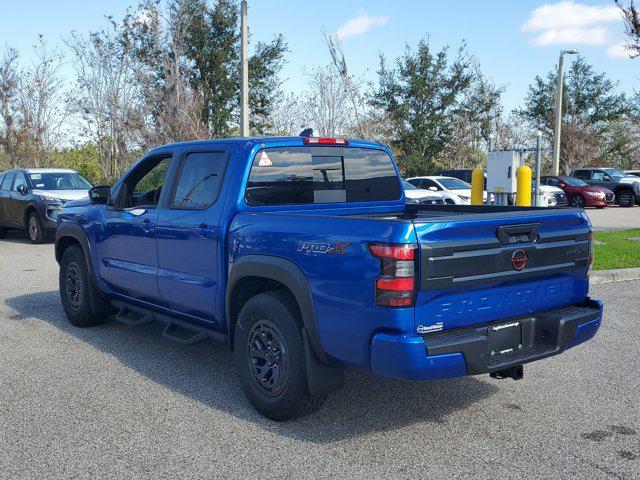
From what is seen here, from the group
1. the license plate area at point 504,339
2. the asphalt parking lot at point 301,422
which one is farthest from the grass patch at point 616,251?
the license plate area at point 504,339

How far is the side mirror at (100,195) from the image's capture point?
607 centimetres

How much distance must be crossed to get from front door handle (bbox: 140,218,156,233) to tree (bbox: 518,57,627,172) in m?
37.6

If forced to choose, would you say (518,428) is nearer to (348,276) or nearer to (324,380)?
(324,380)

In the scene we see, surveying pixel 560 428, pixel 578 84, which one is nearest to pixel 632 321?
pixel 560 428

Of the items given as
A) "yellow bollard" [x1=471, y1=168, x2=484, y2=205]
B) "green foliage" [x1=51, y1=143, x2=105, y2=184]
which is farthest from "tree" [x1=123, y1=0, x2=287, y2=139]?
"yellow bollard" [x1=471, y1=168, x2=484, y2=205]

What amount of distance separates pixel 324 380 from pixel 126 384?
1824 mm

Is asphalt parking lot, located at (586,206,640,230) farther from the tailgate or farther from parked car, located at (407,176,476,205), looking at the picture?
the tailgate

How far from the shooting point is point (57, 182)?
593 inches

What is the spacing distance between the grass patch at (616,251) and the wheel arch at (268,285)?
6.67 m

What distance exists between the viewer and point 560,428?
13.2 feet

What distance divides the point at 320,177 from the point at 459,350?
2.01 meters

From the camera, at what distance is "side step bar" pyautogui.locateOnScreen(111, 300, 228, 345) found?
15.9 ft

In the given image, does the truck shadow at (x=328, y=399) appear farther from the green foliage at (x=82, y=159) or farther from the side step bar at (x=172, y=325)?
the green foliage at (x=82, y=159)

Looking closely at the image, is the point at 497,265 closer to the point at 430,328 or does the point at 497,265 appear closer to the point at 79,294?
the point at 430,328
